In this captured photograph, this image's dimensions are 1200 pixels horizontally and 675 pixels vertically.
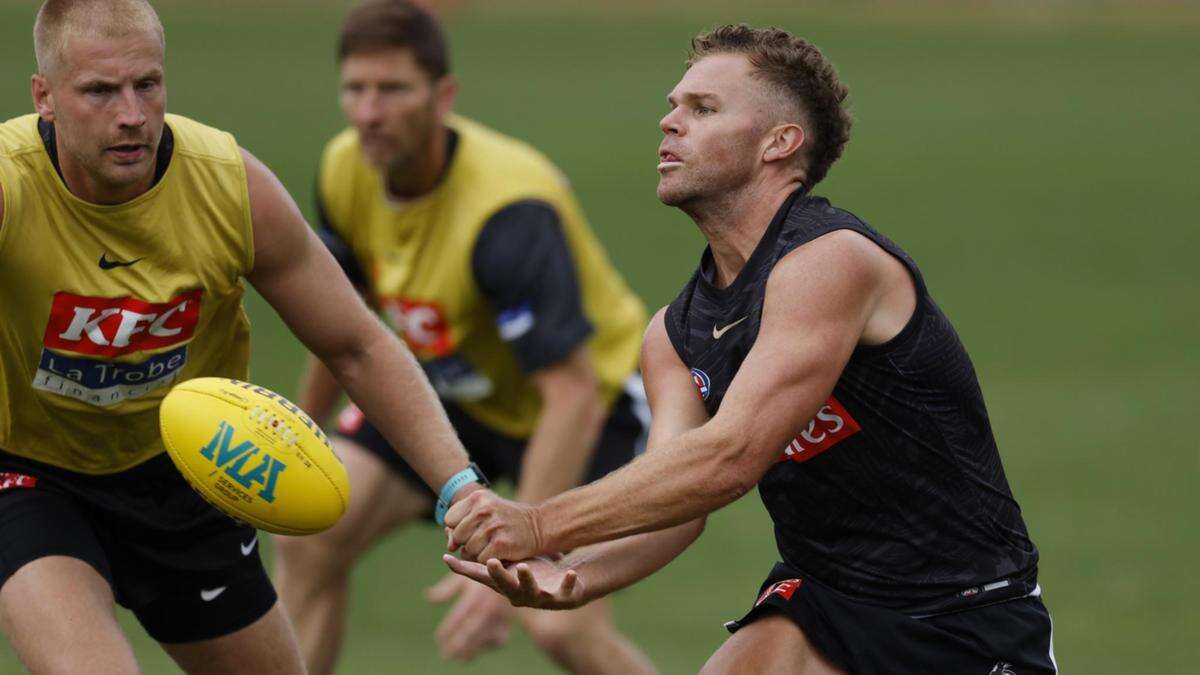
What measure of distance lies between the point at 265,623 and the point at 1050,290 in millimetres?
15017

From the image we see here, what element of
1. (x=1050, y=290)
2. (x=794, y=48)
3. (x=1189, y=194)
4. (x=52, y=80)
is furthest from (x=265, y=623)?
(x=1189, y=194)

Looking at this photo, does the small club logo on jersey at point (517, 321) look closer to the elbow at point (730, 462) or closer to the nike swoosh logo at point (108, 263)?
the nike swoosh logo at point (108, 263)

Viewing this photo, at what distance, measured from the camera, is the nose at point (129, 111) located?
505 cm

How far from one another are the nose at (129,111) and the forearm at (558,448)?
283cm

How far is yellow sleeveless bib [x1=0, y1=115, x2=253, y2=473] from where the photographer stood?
17.0 ft

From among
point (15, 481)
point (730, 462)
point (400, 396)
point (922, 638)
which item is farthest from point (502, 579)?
point (15, 481)

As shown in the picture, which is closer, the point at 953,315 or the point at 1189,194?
the point at 953,315

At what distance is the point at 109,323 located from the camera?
5281 mm

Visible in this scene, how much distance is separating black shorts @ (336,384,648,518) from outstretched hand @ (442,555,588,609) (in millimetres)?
2796

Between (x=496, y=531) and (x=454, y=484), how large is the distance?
42 centimetres

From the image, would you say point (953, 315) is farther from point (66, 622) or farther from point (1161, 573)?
point (66, 622)

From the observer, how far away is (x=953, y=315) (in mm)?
18047

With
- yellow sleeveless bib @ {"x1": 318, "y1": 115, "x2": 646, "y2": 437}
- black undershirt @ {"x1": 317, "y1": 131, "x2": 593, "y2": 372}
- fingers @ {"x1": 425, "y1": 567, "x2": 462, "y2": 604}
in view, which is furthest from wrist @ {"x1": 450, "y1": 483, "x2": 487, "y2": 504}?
yellow sleeveless bib @ {"x1": 318, "y1": 115, "x2": 646, "y2": 437}

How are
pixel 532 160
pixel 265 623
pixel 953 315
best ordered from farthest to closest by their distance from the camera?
pixel 953 315, pixel 532 160, pixel 265 623
